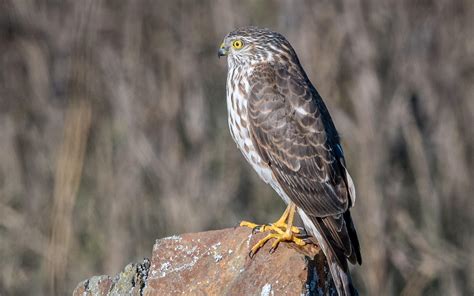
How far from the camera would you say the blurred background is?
9109 millimetres

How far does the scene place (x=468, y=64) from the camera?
9.70m

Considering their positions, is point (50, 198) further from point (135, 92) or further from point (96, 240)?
point (135, 92)

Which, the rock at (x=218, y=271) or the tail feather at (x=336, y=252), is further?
the tail feather at (x=336, y=252)

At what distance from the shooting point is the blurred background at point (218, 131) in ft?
29.9

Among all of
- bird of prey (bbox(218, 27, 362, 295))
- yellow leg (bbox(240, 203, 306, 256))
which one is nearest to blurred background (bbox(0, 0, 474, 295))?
bird of prey (bbox(218, 27, 362, 295))

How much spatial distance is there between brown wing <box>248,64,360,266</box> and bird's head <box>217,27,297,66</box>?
0.28 meters

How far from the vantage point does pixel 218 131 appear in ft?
32.0

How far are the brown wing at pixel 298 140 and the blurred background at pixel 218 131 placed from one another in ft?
11.2

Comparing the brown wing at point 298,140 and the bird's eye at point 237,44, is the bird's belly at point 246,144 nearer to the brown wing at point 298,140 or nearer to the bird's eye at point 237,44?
the brown wing at point 298,140

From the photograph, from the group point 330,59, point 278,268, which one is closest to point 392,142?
point 330,59

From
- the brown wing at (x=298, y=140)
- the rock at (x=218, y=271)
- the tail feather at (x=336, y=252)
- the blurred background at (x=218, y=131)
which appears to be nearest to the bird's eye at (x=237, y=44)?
the brown wing at (x=298, y=140)

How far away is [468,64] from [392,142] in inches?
45.2

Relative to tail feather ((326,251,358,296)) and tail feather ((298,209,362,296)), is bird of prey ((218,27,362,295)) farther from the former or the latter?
tail feather ((326,251,358,296))

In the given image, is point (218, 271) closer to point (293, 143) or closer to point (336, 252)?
point (336, 252)
